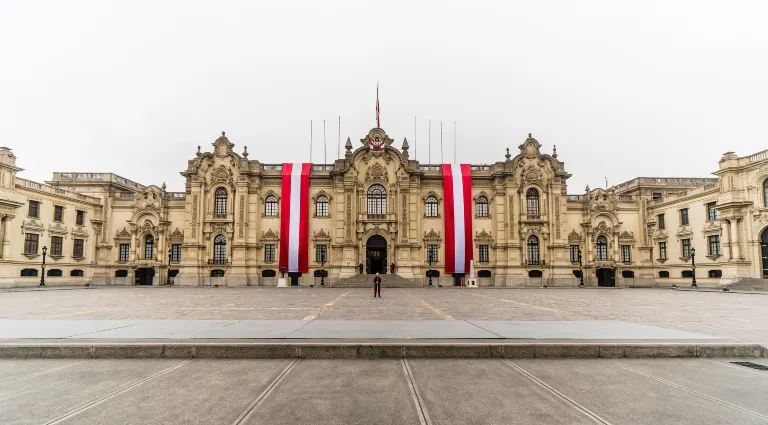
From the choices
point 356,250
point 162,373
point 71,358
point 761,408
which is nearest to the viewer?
point 761,408

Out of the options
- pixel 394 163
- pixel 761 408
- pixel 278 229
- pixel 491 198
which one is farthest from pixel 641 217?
pixel 761 408

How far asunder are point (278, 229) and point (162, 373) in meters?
42.8

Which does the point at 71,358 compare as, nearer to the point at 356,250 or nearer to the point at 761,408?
the point at 761,408

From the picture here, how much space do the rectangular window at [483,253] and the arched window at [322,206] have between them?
1816 cm

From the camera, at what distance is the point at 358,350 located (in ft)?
25.4

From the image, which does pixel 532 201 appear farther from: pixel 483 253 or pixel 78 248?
pixel 78 248

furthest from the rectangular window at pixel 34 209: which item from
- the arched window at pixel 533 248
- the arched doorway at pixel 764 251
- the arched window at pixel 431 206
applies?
the arched doorway at pixel 764 251

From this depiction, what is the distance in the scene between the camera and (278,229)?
48469 millimetres

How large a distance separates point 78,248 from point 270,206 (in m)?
22.0

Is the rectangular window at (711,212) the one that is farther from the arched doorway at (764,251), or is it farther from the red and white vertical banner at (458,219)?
the red and white vertical banner at (458,219)

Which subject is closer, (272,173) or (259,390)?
(259,390)

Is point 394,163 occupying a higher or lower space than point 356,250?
higher

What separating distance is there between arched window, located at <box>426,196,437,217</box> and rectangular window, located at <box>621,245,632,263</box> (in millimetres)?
23190

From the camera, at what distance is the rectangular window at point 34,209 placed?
42.6 m
